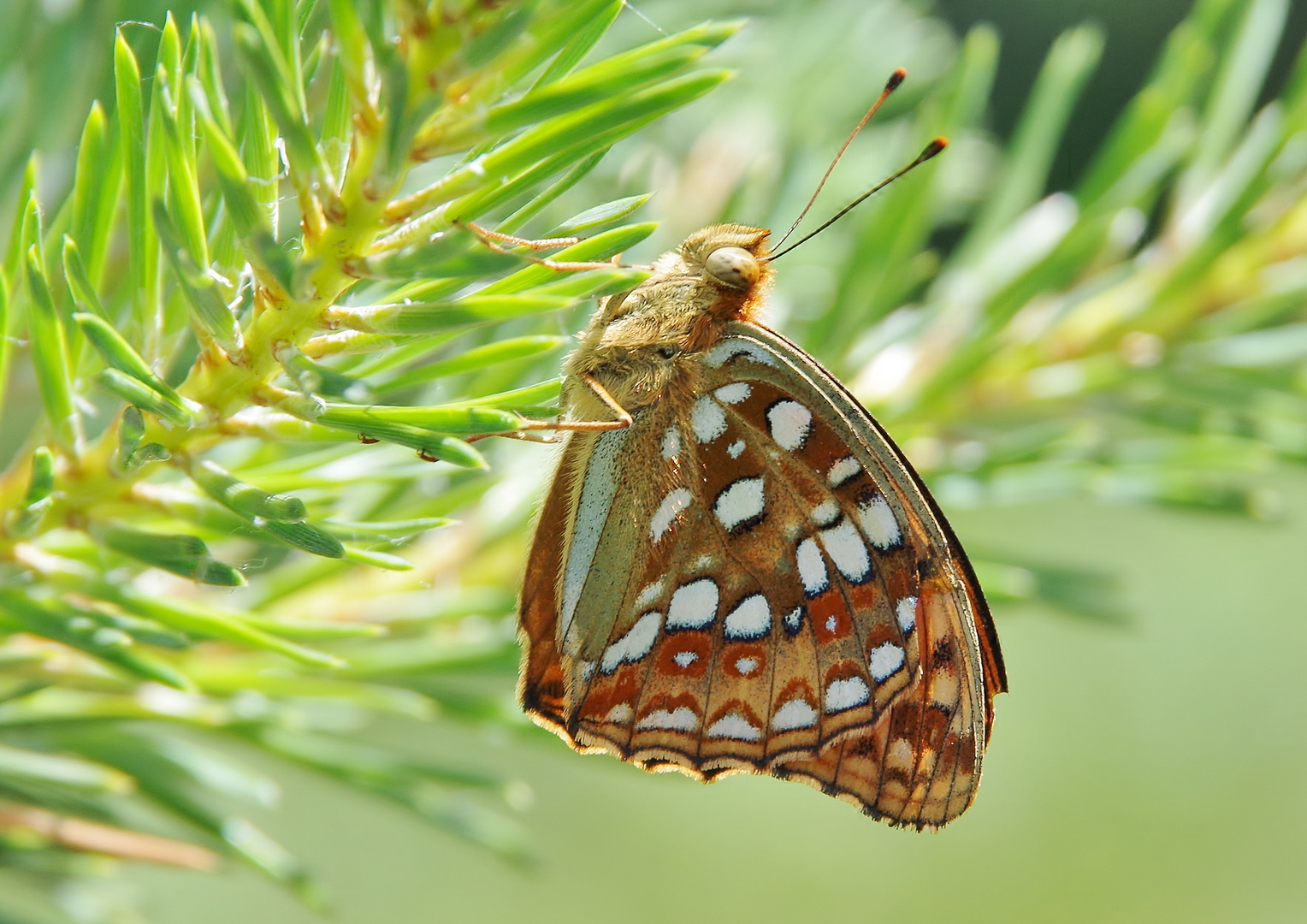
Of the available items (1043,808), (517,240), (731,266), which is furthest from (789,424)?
(1043,808)

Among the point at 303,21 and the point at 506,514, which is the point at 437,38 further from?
the point at 506,514

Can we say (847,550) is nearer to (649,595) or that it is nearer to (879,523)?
(879,523)

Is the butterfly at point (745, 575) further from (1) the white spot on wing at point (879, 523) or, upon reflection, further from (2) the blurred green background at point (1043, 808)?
(2) the blurred green background at point (1043, 808)

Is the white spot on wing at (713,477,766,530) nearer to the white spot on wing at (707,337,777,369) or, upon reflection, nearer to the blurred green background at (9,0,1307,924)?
the white spot on wing at (707,337,777,369)

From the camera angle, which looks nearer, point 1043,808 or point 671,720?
point 671,720

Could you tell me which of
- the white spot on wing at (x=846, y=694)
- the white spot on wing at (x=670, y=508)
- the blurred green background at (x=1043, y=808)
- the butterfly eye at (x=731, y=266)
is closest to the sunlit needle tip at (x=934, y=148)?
the butterfly eye at (x=731, y=266)

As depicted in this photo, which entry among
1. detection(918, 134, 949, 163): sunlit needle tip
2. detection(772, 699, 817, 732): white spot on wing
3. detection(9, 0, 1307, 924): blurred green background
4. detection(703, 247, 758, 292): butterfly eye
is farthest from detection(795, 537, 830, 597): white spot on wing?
detection(9, 0, 1307, 924): blurred green background
